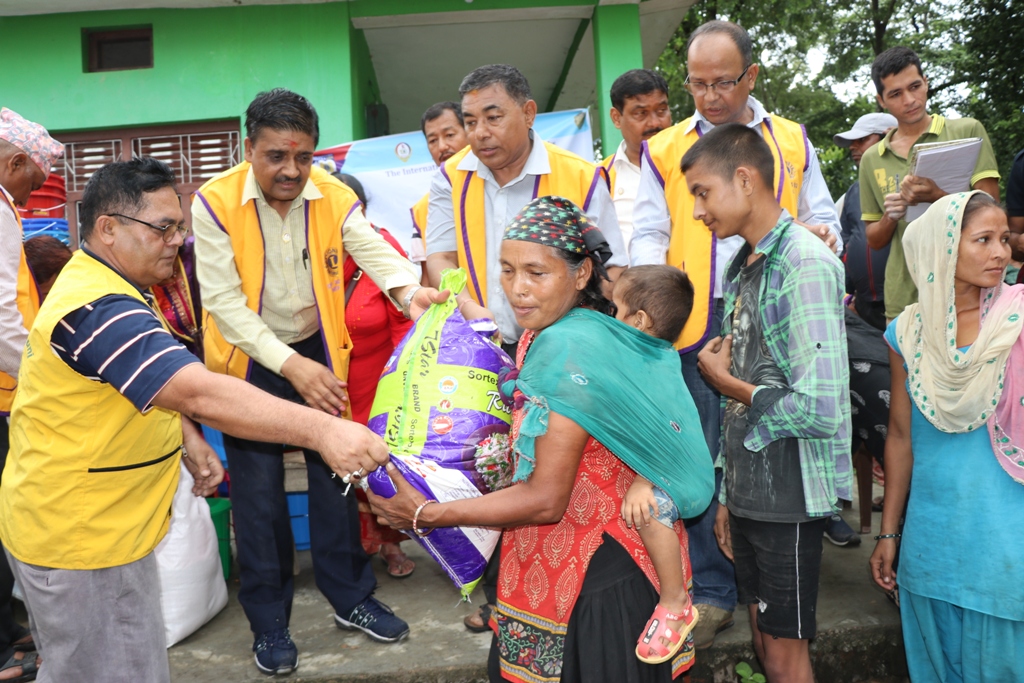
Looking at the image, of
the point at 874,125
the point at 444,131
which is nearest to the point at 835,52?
the point at 874,125

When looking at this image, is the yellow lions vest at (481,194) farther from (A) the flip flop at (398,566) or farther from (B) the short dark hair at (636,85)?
(A) the flip flop at (398,566)

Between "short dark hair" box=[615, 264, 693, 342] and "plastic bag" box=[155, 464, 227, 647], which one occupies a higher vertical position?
"short dark hair" box=[615, 264, 693, 342]

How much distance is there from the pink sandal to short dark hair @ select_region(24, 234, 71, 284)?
9.78 ft

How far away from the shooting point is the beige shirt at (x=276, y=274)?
10.3ft

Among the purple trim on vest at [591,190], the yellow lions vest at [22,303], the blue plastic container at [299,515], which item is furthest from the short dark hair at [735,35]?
the blue plastic container at [299,515]

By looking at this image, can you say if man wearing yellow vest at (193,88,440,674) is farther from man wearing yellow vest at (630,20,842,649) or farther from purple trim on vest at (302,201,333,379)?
man wearing yellow vest at (630,20,842,649)

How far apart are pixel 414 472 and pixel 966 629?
187 centimetres

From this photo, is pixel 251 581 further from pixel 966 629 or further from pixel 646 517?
pixel 966 629

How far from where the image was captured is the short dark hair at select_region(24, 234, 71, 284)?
3484 mm

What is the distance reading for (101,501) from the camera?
86.0 inches

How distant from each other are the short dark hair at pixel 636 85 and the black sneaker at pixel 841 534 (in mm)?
2503

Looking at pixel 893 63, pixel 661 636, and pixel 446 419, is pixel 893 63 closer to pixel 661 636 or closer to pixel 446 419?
pixel 446 419

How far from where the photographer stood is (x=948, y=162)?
3.51 metres

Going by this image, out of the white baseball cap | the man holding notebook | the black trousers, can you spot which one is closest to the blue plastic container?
the black trousers
